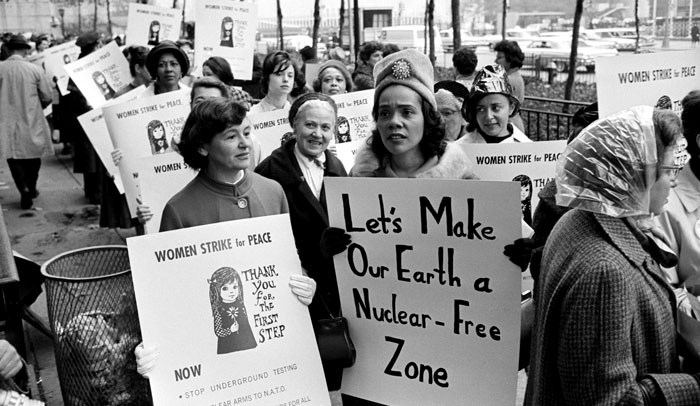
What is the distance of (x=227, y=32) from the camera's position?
28.5 feet

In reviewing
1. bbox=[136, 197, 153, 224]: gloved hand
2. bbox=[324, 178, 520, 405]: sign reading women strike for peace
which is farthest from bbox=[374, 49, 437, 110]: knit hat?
bbox=[136, 197, 153, 224]: gloved hand

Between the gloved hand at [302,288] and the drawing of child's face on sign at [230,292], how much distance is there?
0.75 ft

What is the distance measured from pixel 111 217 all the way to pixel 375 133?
13.1ft

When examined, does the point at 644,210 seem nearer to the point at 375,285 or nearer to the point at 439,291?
the point at 439,291

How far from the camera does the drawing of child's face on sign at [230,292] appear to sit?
290 cm

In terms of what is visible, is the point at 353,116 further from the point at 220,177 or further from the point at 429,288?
the point at 429,288

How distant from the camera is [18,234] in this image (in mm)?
8344

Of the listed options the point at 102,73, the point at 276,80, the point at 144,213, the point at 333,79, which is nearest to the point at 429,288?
the point at 144,213

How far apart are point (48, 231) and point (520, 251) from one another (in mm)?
7049

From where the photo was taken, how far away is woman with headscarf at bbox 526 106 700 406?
211 cm

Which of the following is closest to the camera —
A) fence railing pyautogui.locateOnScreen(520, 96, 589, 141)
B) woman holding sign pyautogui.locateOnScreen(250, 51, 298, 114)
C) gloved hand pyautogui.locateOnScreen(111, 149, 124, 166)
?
gloved hand pyautogui.locateOnScreen(111, 149, 124, 166)

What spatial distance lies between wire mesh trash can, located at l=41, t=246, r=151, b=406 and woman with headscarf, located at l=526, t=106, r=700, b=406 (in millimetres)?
1735

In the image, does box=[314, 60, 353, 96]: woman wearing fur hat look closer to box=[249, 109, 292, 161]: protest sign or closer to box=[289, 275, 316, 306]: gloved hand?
box=[249, 109, 292, 161]: protest sign

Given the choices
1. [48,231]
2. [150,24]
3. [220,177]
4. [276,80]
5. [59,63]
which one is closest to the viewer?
[220,177]
